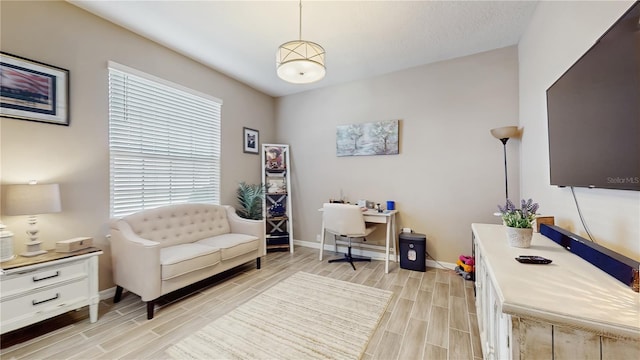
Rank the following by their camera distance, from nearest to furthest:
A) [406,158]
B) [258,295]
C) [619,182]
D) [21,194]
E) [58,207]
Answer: [619,182] → [21,194] → [58,207] → [258,295] → [406,158]

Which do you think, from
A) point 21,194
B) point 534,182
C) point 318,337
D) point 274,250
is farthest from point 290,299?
point 534,182

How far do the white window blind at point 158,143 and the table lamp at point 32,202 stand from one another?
0.58 meters

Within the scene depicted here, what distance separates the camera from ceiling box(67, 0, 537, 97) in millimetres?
2227

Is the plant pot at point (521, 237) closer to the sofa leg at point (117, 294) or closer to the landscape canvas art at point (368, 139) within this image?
the landscape canvas art at point (368, 139)

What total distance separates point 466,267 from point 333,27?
3.14 m

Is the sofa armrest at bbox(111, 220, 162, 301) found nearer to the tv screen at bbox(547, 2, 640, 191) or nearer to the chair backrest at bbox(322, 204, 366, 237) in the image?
the chair backrest at bbox(322, 204, 366, 237)

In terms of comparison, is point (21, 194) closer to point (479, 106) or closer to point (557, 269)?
point (557, 269)

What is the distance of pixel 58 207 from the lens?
1.92 m

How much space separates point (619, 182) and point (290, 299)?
2443 mm

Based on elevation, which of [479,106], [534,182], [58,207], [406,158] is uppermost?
[479,106]

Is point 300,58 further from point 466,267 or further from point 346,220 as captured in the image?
point 466,267

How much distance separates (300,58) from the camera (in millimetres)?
1849

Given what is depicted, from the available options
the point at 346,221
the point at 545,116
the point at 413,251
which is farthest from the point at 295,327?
the point at 545,116

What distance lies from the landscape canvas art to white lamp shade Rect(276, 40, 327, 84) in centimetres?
189
